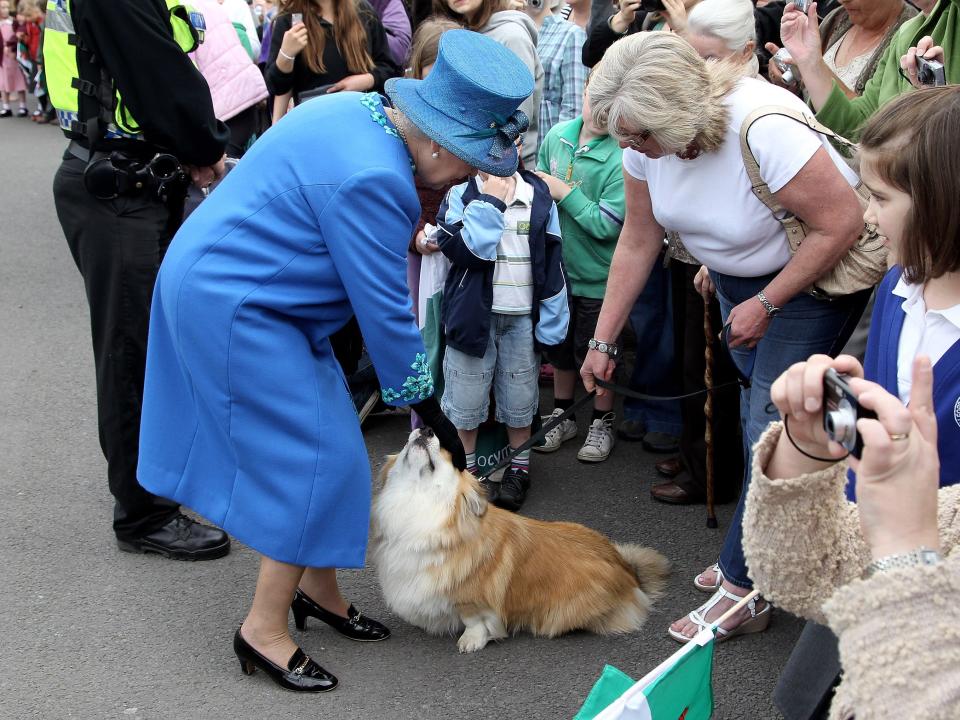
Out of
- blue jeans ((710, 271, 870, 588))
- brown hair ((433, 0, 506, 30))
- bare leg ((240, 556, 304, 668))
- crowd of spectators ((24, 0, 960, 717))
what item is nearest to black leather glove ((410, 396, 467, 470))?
crowd of spectators ((24, 0, 960, 717))

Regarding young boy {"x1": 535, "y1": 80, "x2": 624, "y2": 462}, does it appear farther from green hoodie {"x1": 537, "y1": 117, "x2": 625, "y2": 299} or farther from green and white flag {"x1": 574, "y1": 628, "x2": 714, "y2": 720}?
green and white flag {"x1": 574, "y1": 628, "x2": 714, "y2": 720}

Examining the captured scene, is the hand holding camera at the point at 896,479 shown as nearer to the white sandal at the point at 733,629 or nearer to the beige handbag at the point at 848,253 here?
the beige handbag at the point at 848,253

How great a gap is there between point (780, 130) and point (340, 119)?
1180mm

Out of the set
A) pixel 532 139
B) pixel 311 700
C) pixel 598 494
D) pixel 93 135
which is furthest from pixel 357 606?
pixel 532 139

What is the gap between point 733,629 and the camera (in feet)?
10.5

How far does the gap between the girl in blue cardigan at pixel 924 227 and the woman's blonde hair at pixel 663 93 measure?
2.87ft

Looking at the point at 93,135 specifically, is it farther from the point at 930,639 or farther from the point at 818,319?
the point at 930,639

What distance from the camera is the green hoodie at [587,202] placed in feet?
14.3

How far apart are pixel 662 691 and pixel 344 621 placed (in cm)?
158

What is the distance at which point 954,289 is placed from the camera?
1864mm

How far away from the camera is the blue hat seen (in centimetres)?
244

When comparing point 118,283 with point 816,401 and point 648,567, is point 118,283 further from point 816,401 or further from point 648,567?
point 816,401

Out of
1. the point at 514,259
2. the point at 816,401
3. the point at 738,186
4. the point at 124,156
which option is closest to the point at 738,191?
the point at 738,186

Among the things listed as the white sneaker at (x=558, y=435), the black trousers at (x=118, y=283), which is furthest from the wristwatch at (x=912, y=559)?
the white sneaker at (x=558, y=435)
